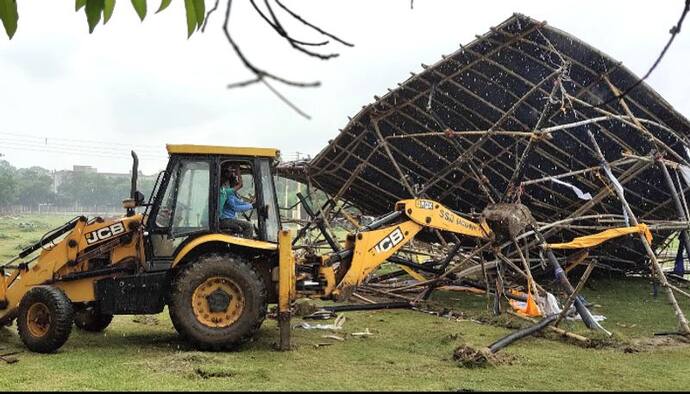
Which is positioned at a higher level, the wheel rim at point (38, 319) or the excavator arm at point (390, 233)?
the excavator arm at point (390, 233)

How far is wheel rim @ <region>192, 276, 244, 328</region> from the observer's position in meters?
7.57

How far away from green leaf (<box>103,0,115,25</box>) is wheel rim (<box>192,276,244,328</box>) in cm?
572

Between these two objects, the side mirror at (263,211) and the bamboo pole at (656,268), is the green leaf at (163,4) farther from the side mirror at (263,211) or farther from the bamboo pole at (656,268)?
the bamboo pole at (656,268)

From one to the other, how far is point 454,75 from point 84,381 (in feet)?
24.1

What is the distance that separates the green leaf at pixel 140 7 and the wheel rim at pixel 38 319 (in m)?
6.61

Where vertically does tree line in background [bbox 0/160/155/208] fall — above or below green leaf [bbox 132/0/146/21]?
above

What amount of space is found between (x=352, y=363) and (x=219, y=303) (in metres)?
1.72

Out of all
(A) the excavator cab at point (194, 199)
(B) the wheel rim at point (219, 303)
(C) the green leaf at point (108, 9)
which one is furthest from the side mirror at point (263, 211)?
(C) the green leaf at point (108, 9)

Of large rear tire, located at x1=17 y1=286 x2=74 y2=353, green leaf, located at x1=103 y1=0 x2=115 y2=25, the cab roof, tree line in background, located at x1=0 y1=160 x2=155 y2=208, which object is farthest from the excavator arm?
tree line in background, located at x1=0 y1=160 x2=155 y2=208

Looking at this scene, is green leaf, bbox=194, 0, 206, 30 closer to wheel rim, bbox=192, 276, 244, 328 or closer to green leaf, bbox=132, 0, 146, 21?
green leaf, bbox=132, 0, 146, 21

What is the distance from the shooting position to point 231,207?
8062 millimetres

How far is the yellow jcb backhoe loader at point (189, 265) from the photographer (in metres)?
7.51

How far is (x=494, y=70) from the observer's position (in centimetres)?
1062

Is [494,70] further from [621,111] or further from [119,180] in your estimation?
[119,180]
